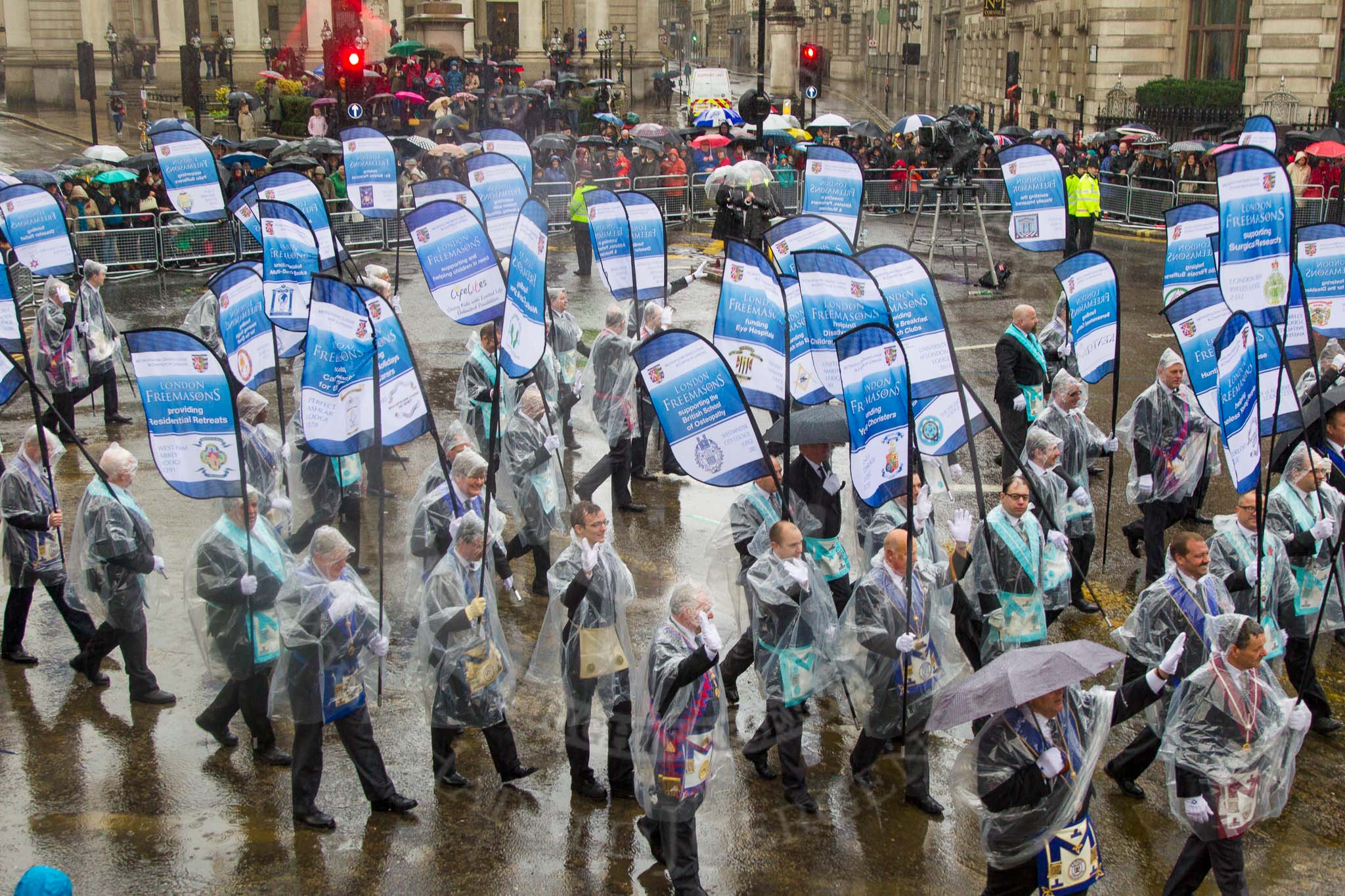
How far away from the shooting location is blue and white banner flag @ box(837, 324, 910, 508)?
7.57 meters

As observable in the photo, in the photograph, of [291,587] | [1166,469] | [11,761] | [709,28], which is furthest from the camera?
[709,28]

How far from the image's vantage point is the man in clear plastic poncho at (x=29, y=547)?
8.51m

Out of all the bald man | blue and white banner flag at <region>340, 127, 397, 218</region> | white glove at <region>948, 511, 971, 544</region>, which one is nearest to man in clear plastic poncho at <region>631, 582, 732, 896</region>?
white glove at <region>948, 511, 971, 544</region>

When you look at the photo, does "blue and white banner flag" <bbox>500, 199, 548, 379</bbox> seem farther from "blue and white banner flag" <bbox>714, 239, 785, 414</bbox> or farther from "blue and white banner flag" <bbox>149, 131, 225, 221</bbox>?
"blue and white banner flag" <bbox>149, 131, 225, 221</bbox>

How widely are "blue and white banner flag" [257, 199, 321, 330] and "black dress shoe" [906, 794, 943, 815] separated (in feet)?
20.3

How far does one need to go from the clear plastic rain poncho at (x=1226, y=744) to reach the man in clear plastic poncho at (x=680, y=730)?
6.64ft

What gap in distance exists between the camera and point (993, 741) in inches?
224

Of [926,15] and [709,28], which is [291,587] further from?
[709,28]

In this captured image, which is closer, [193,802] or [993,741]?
[993,741]

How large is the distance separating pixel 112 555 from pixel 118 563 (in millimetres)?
82

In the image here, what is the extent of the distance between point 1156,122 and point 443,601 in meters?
28.4

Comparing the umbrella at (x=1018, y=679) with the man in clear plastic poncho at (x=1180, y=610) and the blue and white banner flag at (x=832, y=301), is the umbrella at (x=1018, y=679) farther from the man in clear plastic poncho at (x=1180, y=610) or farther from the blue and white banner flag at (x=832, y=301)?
the blue and white banner flag at (x=832, y=301)

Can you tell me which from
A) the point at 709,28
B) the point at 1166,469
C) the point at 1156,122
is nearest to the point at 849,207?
the point at 1166,469

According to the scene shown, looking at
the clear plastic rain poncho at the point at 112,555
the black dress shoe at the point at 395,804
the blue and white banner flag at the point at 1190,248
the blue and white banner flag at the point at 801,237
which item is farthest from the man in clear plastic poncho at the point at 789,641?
the blue and white banner flag at the point at 1190,248
